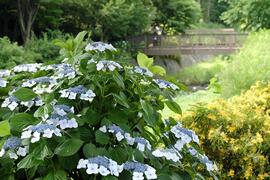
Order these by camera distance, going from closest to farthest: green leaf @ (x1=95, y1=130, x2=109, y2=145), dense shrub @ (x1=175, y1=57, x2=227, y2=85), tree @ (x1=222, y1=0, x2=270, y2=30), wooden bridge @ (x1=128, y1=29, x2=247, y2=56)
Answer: green leaf @ (x1=95, y1=130, x2=109, y2=145)
tree @ (x1=222, y1=0, x2=270, y2=30)
wooden bridge @ (x1=128, y1=29, x2=247, y2=56)
dense shrub @ (x1=175, y1=57, x2=227, y2=85)

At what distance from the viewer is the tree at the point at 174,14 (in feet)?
59.6

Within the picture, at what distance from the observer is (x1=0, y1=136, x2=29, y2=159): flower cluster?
1614 mm

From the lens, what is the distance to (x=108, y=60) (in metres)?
1.70

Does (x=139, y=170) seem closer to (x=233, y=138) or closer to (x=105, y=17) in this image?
(x=233, y=138)

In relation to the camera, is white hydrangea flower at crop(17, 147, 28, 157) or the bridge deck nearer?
white hydrangea flower at crop(17, 147, 28, 157)

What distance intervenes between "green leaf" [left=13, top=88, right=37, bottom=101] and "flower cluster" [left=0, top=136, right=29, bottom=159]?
14 centimetres

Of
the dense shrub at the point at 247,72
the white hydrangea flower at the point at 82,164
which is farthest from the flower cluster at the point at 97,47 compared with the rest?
the dense shrub at the point at 247,72

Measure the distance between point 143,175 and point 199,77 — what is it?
52.0 feet

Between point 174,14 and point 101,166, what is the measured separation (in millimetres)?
17293

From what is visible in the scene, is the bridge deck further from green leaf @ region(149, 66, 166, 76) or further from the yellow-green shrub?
green leaf @ region(149, 66, 166, 76)

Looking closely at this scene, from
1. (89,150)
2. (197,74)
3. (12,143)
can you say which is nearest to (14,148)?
(12,143)

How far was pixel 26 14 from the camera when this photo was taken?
14117mm

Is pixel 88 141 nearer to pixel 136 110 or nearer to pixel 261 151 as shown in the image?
pixel 136 110

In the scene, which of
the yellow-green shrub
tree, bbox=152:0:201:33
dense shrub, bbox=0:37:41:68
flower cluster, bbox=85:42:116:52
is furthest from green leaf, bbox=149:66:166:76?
tree, bbox=152:0:201:33
